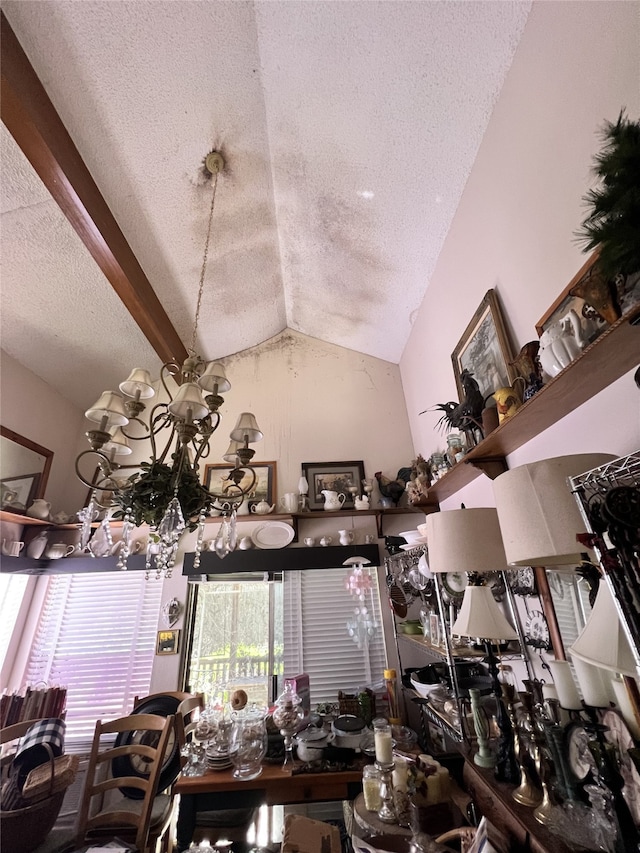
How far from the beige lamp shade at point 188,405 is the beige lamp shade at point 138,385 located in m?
0.30

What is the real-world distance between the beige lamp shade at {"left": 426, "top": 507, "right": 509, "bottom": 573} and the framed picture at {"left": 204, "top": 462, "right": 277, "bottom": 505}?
2215 millimetres

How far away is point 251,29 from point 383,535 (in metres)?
3.67

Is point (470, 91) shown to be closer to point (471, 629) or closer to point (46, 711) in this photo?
point (471, 629)

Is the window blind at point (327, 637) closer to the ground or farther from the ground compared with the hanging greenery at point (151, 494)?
closer to the ground

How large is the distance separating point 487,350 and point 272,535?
243 cm

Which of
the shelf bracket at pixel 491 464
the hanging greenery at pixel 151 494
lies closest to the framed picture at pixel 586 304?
the shelf bracket at pixel 491 464

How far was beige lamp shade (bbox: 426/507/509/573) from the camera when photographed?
1.49m

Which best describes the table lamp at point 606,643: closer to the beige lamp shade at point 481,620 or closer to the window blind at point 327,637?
the beige lamp shade at point 481,620

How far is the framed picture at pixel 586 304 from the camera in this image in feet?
3.10

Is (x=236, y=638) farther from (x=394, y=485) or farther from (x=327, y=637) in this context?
(x=394, y=485)

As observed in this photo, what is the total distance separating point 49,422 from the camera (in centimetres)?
345

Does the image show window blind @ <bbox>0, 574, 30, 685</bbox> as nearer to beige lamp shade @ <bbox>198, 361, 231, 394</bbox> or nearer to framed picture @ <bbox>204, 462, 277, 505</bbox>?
framed picture @ <bbox>204, 462, 277, 505</bbox>

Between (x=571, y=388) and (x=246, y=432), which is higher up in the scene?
(x=246, y=432)

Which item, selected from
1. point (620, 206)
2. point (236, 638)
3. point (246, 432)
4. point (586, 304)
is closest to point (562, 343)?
point (586, 304)
